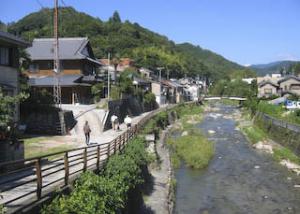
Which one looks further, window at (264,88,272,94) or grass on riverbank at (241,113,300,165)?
window at (264,88,272,94)

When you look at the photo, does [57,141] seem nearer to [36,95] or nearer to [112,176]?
[36,95]

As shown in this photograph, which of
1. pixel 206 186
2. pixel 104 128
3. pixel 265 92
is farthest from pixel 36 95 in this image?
pixel 265 92

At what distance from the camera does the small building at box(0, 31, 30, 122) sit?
21941 millimetres

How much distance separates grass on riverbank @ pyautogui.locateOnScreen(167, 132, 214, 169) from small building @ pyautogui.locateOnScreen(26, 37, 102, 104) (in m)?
11.1

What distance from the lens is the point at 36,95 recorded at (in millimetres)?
31406

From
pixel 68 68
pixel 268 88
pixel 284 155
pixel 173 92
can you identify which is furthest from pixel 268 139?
pixel 173 92

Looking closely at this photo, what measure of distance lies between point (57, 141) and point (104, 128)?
8.51m

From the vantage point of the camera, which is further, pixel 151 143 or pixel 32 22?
pixel 32 22

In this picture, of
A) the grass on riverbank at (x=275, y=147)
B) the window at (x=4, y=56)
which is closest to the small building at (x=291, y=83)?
the grass on riverbank at (x=275, y=147)

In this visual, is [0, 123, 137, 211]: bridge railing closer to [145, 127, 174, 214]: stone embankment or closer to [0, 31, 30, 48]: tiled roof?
[145, 127, 174, 214]: stone embankment

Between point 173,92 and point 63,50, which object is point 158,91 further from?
point 63,50

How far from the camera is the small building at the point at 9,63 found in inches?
864

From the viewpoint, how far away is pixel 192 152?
34.0m

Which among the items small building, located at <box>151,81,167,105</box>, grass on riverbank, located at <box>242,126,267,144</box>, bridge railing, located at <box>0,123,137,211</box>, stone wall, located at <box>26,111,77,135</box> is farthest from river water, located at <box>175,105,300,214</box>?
small building, located at <box>151,81,167,105</box>
